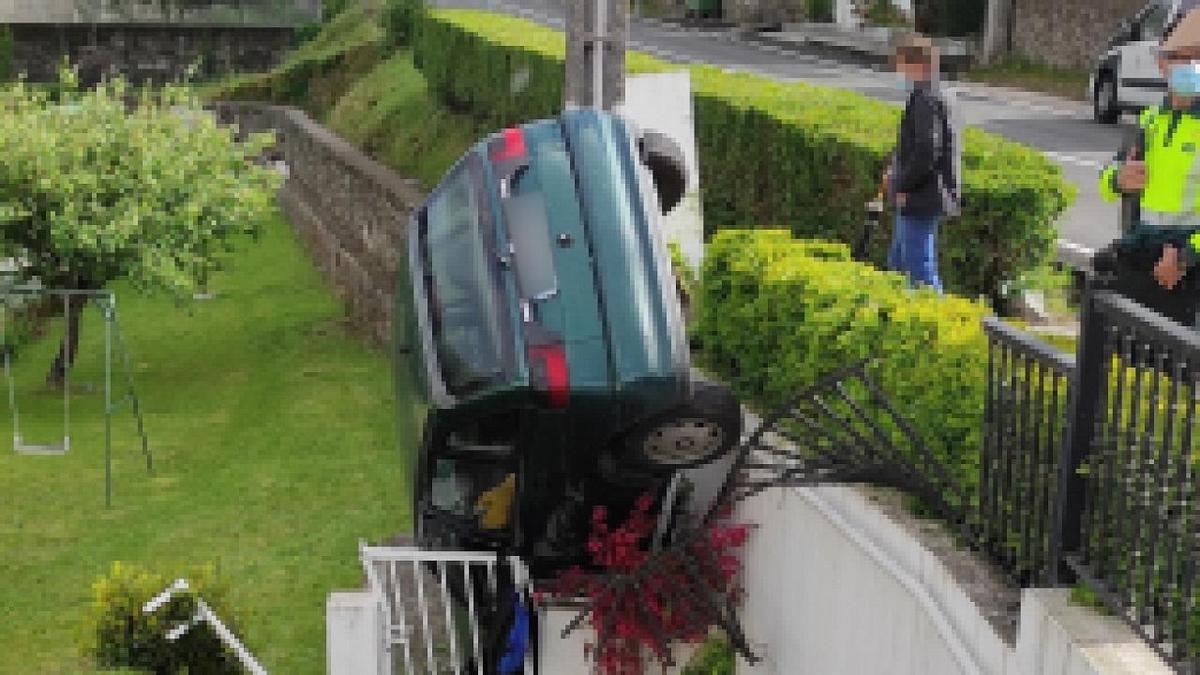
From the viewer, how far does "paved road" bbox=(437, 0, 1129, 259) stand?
1478cm

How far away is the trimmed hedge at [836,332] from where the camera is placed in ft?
21.2

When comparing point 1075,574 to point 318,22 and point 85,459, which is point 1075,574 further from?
point 318,22

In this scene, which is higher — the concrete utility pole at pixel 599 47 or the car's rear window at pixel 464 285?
the concrete utility pole at pixel 599 47

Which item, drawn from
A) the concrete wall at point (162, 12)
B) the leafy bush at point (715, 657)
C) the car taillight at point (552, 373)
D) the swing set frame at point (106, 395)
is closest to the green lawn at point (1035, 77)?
the concrete wall at point (162, 12)

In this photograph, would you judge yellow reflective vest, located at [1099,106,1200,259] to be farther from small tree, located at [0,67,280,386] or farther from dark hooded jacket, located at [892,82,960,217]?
small tree, located at [0,67,280,386]

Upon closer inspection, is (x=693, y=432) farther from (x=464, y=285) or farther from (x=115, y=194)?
(x=115, y=194)

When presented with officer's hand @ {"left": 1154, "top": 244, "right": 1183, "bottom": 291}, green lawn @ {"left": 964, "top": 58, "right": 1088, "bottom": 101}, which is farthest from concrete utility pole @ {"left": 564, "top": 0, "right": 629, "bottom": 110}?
green lawn @ {"left": 964, "top": 58, "right": 1088, "bottom": 101}

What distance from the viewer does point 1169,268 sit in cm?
683

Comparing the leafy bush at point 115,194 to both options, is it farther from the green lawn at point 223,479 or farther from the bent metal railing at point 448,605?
the bent metal railing at point 448,605

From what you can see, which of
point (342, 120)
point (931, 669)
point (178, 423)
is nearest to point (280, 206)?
point (342, 120)

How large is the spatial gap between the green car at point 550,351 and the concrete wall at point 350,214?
32.6 feet

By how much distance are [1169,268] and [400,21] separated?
84.7 ft

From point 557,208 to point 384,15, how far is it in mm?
26453

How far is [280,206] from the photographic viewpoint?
108 ft
